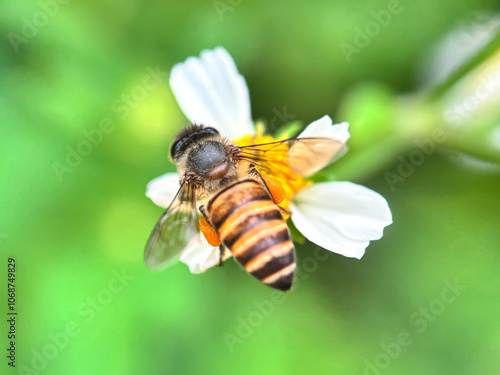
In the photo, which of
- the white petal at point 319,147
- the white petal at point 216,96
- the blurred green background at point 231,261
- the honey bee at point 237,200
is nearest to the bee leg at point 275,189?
the honey bee at point 237,200

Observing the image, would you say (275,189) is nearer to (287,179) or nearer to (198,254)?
(287,179)

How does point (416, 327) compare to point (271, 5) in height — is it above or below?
below

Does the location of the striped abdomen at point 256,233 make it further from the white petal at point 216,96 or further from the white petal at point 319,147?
the white petal at point 216,96

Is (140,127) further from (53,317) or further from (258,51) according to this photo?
(53,317)

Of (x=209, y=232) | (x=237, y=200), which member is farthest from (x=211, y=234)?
(x=237, y=200)

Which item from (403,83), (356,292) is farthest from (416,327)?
(403,83)

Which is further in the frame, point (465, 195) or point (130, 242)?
point (465, 195)
